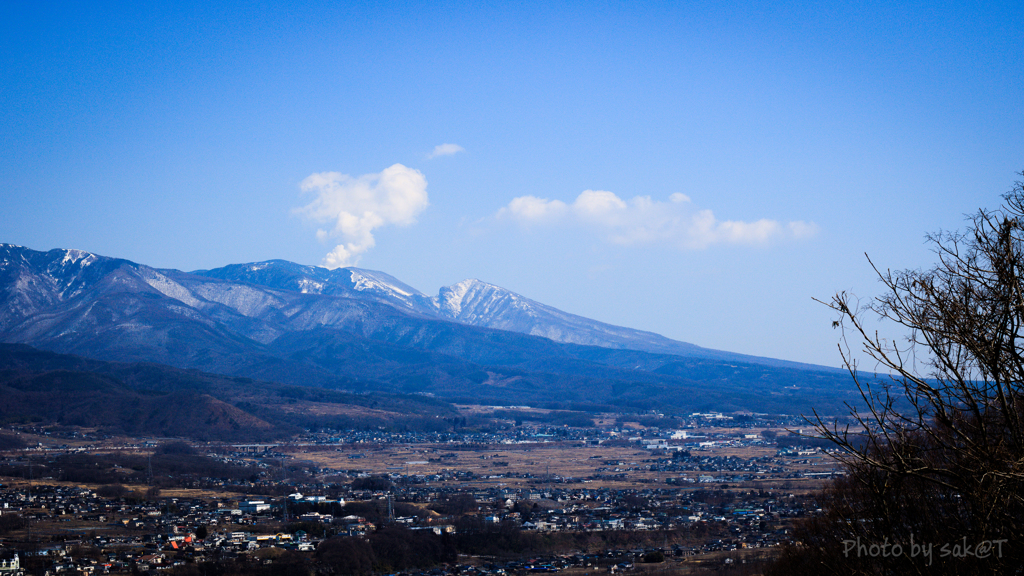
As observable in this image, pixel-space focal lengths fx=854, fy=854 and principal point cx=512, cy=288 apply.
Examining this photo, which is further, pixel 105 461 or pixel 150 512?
pixel 105 461

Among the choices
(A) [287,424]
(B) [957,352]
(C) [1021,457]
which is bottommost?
(A) [287,424]

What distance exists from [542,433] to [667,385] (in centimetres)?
6128

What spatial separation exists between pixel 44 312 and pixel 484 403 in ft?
364

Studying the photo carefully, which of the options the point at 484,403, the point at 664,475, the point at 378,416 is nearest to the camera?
the point at 664,475

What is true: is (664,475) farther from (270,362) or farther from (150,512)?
(270,362)

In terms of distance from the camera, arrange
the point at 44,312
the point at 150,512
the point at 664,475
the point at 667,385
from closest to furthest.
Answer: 1. the point at 150,512
2. the point at 664,475
3. the point at 667,385
4. the point at 44,312

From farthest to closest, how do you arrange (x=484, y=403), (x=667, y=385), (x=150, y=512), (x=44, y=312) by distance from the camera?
(x=44, y=312), (x=667, y=385), (x=484, y=403), (x=150, y=512)

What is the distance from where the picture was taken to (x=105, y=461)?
61.1m

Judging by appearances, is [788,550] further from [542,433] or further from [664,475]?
[542,433]

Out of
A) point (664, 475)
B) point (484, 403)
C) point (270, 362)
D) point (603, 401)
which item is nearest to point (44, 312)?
point (270, 362)

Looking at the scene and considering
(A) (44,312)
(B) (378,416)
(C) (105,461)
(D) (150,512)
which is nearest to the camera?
(D) (150,512)

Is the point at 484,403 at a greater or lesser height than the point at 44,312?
lesser

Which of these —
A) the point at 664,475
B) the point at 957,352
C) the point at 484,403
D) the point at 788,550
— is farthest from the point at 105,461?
the point at 484,403

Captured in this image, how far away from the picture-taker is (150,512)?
40.6m
